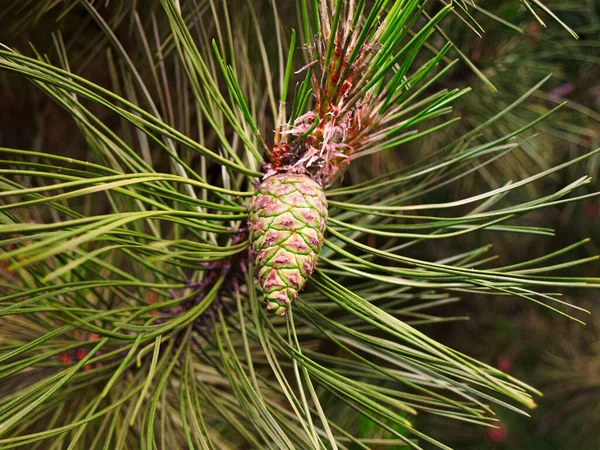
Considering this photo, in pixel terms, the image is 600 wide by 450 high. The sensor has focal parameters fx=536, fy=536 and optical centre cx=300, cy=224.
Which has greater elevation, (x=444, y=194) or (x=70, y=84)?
(x=70, y=84)

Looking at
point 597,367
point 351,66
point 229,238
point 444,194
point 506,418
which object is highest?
point 351,66

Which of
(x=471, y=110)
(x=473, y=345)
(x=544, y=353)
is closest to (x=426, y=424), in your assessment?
(x=473, y=345)

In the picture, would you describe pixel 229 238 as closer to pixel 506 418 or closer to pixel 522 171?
pixel 522 171

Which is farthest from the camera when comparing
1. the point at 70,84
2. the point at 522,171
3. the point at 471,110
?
the point at 522,171

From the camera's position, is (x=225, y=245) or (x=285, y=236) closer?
(x=285, y=236)

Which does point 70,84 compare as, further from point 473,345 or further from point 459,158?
Answer: point 473,345

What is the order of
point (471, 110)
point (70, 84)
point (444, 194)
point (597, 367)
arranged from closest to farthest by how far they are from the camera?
point (70, 84)
point (471, 110)
point (444, 194)
point (597, 367)

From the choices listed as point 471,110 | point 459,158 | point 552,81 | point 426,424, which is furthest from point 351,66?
point 426,424

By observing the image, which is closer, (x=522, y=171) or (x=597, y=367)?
(x=522, y=171)
